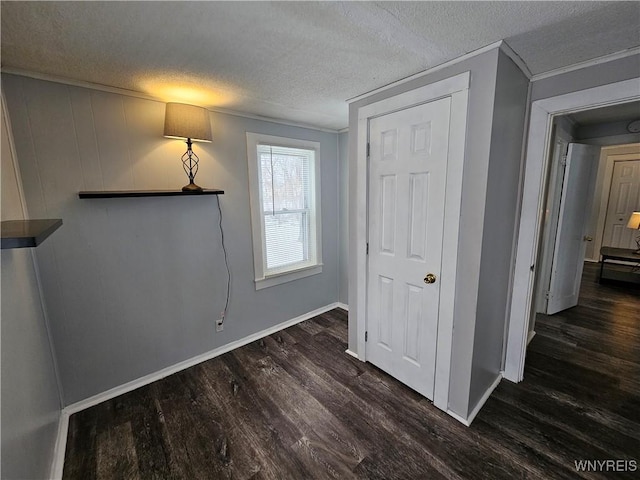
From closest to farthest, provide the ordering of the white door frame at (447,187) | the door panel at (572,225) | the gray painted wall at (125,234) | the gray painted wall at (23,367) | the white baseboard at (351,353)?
1. the gray painted wall at (23,367)
2. the white door frame at (447,187)
3. the gray painted wall at (125,234)
4. the white baseboard at (351,353)
5. the door panel at (572,225)

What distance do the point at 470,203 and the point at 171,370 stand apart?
265 cm

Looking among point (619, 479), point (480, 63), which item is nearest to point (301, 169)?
point (480, 63)

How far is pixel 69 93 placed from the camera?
1739mm

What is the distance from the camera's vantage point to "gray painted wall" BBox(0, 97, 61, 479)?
106 centimetres

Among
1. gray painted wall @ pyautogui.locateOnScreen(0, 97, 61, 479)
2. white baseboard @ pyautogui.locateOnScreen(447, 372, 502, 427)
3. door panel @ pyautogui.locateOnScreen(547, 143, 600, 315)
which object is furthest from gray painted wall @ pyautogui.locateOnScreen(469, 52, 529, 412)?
gray painted wall @ pyautogui.locateOnScreen(0, 97, 61, 479)

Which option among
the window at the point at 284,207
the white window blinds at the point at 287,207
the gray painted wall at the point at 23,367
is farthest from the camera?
the white window blinds at the point at 287,207

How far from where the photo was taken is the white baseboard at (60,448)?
1.47 meters

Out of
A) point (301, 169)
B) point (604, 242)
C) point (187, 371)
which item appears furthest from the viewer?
point (604, 242)

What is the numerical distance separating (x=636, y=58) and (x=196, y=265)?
3.20m

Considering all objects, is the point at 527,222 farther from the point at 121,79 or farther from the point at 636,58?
the point at 121,79

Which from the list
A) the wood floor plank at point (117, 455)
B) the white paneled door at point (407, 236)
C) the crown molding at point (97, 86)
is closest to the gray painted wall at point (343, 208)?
the crown molding at point (97, 86)

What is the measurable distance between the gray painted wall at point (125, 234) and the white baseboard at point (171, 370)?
0.05 metres

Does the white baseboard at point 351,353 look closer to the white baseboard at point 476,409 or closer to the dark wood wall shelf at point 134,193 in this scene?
the white baseboard at point 476,409

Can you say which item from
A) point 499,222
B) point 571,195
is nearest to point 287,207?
point 499,222
